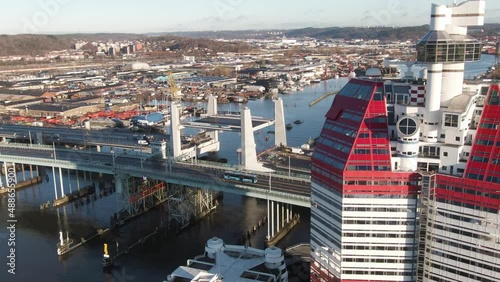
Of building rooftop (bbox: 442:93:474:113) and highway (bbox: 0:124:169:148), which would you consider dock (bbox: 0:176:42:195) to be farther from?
building rooftop (bbox: 442:93:474:113)

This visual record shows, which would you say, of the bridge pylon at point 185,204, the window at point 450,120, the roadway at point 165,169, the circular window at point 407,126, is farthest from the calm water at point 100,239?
the window at point 450,120

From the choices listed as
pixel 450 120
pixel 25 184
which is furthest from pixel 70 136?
pixel 450 120

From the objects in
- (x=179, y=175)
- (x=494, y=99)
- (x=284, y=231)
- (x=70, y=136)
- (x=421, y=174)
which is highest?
(x=494, y=99)

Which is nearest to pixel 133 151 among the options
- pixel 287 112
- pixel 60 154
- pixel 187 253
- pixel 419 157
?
pixel 60 154

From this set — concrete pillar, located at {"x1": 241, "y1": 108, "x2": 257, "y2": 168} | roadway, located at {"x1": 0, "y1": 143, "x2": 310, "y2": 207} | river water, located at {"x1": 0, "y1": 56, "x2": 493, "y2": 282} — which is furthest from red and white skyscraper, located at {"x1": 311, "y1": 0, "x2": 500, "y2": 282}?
concrete pillar, located at {"x1": 241, "y1": 108, "x2": 257, "y2": 168}

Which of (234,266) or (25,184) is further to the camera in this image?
(25,184)

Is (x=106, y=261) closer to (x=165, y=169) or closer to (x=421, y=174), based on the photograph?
(x=165, y=169)

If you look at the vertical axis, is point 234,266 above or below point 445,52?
below

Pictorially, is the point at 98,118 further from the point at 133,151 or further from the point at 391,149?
the point at 391,149
